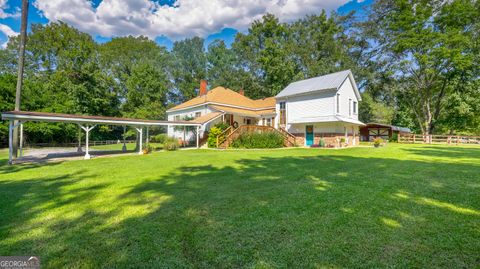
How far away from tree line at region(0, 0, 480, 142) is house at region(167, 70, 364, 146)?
8477 mm

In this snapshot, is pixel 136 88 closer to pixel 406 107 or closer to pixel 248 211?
pixel 248 211

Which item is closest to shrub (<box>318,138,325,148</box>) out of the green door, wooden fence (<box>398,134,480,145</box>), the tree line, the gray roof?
the green door

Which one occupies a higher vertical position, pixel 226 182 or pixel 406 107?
pixel 406 107

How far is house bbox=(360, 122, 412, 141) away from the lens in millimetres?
29094

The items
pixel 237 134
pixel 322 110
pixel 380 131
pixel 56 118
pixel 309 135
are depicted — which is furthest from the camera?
pixel 380 131

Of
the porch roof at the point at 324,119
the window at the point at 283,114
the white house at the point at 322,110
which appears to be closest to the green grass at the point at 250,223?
the porch roof at the point at 324,119

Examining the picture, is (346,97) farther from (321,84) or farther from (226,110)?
(226,110)

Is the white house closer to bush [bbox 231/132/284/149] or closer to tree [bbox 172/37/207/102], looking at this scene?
bush [bbox 231/132/284/149]

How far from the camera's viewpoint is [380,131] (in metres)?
30.6

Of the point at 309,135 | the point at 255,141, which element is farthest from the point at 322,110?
the point at 255,141

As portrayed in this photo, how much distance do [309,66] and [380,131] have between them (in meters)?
13.3

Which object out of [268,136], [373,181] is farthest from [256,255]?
[268,136]

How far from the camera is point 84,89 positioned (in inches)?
1079

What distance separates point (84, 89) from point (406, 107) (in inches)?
1690
